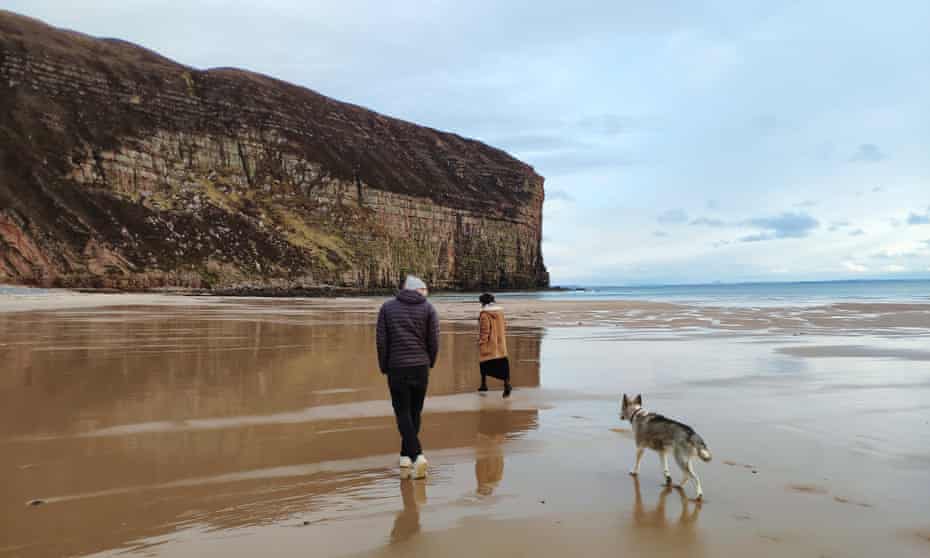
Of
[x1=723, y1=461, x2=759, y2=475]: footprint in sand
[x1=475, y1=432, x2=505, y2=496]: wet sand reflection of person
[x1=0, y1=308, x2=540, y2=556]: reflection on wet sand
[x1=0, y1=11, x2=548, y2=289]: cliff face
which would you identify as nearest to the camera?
[x1=0, y1=308, x2=540, y2=556]: reflection on wet sand

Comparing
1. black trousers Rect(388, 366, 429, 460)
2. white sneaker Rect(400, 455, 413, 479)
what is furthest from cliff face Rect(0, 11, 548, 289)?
white sneaker Rect(400, 455, 413, 479)

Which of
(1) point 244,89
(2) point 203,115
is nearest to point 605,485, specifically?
(2) point 203,115

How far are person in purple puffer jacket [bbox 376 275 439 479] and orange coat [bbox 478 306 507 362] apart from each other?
4.39 m

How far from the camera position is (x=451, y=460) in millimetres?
6270

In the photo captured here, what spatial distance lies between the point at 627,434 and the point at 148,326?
17.7m

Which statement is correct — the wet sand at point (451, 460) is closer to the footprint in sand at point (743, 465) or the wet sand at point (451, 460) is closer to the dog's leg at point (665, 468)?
the footprint in sand at point (743, 465)

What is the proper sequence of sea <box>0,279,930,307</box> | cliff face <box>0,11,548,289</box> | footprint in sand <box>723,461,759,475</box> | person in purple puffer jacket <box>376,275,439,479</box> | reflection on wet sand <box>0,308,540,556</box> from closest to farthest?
reflection on wet sand <box>0,308,540,556</box>, footprint in sand <box>723,461,759,475</box>, person in purple puffer jacket <box>376,275,439,479</box>, sea <box>0,279,930,307</box>, cliff face <box>0,11,548,289</box>

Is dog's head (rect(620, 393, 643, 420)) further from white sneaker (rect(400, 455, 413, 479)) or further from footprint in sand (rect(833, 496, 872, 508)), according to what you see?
white sneaker (rect(400, 455, 413, 479))

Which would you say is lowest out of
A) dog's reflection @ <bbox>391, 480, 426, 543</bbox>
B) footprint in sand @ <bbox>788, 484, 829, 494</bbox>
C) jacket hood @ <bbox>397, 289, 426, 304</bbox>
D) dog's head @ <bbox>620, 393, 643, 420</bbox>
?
dog's reflection @ <bbox>391, 480, 426, 543</bbox>

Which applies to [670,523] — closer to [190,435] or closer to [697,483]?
[697,483]

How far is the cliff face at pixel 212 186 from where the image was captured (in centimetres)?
5862

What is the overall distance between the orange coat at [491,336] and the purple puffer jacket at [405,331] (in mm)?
4429

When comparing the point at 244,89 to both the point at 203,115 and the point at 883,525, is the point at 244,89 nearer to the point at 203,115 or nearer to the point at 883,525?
the point at 203,115

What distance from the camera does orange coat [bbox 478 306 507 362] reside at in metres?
10.5
